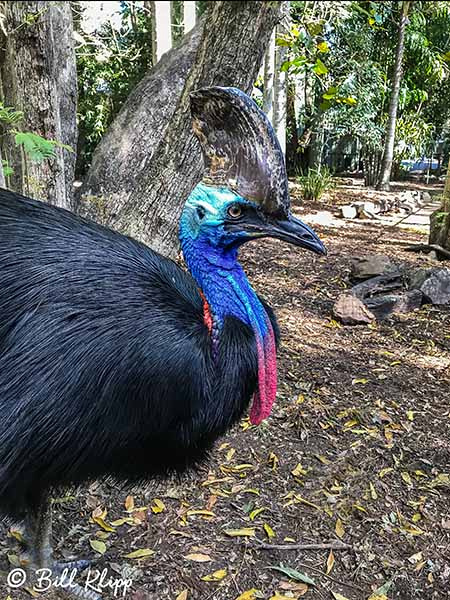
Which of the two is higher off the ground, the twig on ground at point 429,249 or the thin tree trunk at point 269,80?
the thin tree trunk at point 269,80

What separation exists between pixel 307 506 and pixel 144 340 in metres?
1.22

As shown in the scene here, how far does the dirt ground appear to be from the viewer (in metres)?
2.06

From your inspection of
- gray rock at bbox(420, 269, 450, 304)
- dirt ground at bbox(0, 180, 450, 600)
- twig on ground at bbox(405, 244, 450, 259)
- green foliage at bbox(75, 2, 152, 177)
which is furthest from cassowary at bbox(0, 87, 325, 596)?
twig on ground at bbox(405, 244, 450, 259)

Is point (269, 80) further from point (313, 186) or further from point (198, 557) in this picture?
point (198, 557)

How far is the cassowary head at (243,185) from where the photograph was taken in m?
1.52

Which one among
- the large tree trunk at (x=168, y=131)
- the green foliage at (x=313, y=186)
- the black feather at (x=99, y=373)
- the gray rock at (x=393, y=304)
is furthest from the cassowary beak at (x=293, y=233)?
the green foliage at (x=313, y=186)

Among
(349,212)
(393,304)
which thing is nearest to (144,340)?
(393,304)

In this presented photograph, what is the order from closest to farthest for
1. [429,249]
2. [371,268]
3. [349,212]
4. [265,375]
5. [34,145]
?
[265,375] < [34,145] < [371,268] < [429,249] < [349,212]

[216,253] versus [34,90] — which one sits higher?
[34,90]

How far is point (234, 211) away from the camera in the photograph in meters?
1.55

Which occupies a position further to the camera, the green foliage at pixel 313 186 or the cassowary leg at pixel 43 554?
the green foliage at pixel 313 186

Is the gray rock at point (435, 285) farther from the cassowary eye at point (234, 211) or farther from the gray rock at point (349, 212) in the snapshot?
the gray rock at point (349, 212)

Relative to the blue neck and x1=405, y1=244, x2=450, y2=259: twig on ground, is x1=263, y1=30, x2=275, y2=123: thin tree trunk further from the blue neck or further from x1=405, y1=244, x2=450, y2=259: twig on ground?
the blue neck

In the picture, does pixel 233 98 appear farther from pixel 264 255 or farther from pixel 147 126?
pixel 264 255
